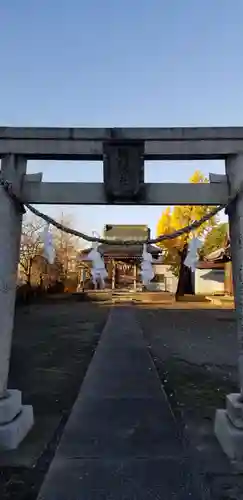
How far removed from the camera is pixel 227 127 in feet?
13.5

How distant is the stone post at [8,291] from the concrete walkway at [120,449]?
0.54m

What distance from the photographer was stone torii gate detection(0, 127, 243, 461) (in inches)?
161

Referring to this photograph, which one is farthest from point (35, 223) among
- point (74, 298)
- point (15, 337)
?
point (15, 337)

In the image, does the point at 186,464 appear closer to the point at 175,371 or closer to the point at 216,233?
the point at 175,371

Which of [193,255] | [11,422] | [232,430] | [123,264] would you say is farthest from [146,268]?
[123,264]

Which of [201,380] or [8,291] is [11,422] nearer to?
[8,291]

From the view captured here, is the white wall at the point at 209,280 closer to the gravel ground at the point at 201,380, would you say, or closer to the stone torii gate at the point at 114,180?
the gravel ground at the point at 201,380

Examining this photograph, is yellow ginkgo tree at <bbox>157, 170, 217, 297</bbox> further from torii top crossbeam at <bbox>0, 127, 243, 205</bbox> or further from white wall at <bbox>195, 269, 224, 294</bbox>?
torii top crossbeam at <bbox>0, 127, 243, 205</bbox>

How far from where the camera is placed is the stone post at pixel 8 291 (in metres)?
3.95

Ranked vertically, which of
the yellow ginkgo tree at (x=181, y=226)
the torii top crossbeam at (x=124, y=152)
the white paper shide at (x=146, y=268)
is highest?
the yellow ginkgo tree at (x=181, y=226)

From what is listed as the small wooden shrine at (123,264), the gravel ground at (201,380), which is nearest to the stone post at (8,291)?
the gravel ground at (201,380)

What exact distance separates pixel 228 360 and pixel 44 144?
→ 6.88 metres

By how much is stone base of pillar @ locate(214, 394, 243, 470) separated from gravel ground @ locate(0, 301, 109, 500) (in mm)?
1764

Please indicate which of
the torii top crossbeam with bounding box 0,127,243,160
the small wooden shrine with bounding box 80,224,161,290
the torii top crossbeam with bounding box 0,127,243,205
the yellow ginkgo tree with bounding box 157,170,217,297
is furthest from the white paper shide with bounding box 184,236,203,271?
the small wooden shrine with bounding box 80,224,161,290
